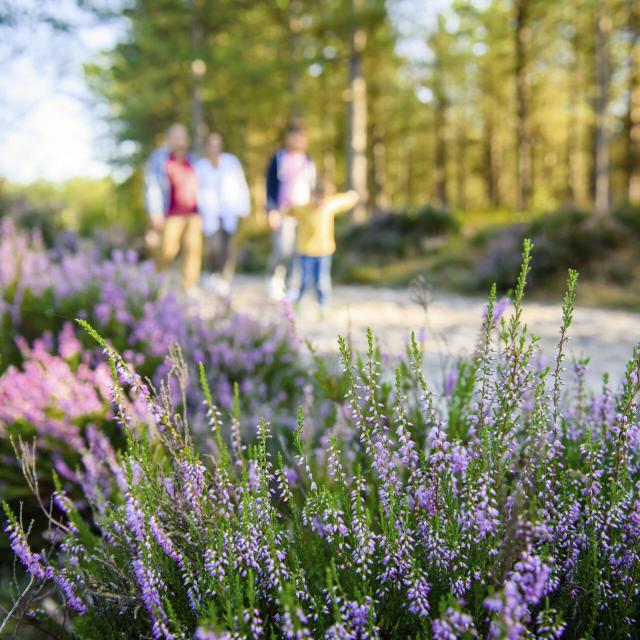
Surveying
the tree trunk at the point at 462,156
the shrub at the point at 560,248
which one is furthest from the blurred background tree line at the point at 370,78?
the tree trunk at the point at 462,156

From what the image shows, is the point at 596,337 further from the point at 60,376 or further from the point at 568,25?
the point at 568,25

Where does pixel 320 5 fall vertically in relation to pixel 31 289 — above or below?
above

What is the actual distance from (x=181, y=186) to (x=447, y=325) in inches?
140

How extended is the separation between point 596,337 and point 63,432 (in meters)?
4.74

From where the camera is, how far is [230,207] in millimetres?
8180

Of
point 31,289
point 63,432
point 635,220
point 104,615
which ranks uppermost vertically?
point 635,220

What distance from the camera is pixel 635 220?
31.2ft

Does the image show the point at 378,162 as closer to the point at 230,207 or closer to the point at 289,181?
the point at 230,207

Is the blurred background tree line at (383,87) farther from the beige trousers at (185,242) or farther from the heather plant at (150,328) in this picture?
the heather plant at (150,328)

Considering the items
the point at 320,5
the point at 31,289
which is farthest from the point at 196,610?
the point at 320,5

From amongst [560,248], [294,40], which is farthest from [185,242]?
[294,40]

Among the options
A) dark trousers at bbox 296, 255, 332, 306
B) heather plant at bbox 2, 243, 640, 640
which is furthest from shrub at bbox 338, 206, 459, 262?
heather plant at bbox 2, 243, 640, 640

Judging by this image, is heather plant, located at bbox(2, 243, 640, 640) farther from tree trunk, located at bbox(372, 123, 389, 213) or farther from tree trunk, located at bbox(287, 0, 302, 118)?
tree trunk, located at bbox(372, 123, 389, 213)

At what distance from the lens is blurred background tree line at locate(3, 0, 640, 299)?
15039 mm
